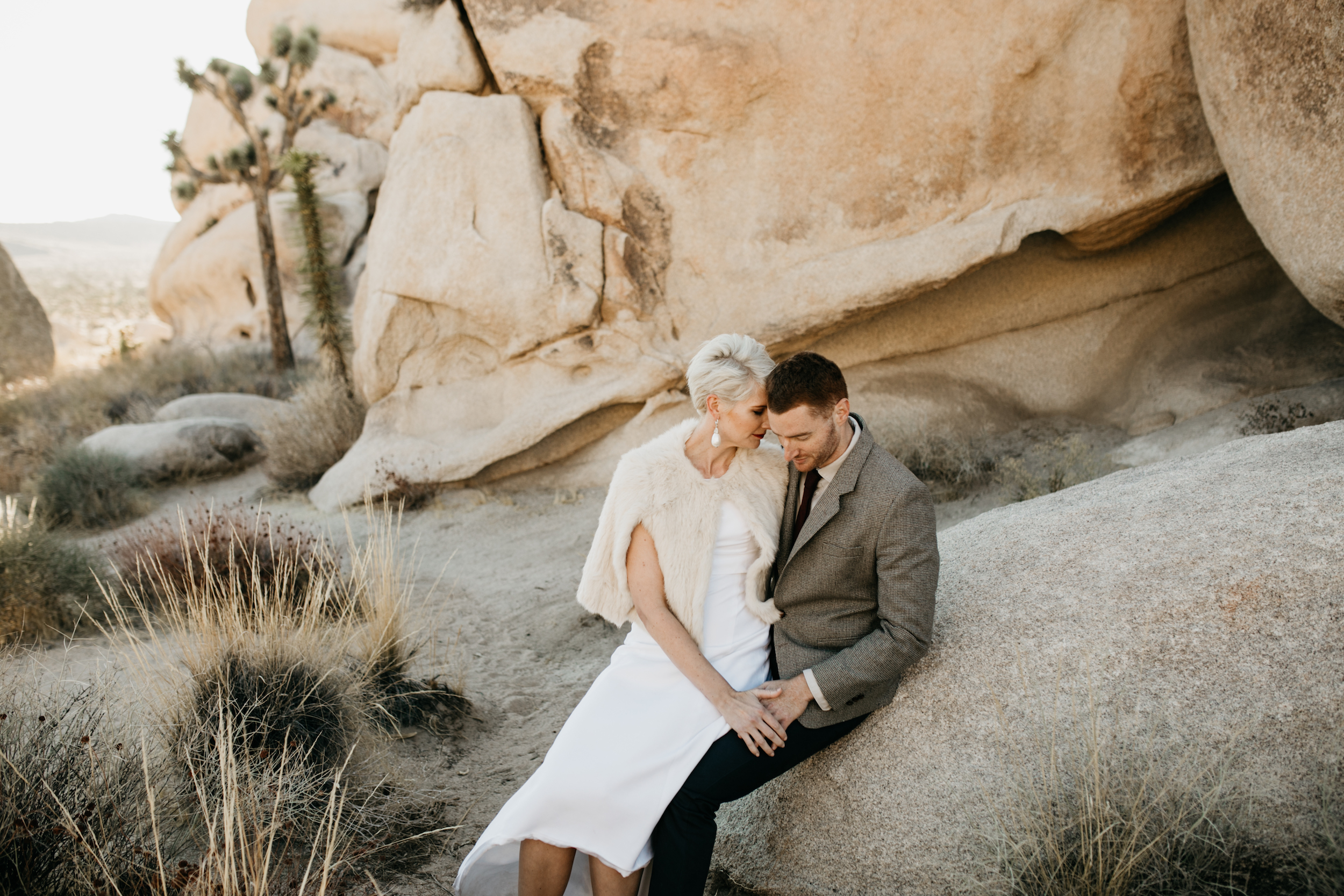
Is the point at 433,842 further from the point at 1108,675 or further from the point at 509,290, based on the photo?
the point at 509,290

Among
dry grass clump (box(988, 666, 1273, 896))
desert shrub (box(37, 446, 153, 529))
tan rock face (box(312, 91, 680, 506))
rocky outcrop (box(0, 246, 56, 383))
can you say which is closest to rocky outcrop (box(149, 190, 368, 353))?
rocky outcrop (box(0, 246, 56, 383))

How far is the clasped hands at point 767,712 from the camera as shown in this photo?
8.20ft

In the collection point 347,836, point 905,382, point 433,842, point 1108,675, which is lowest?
point 905,382

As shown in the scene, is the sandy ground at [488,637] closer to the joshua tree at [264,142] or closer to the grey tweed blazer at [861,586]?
the grey tweed blazer at [861,586]

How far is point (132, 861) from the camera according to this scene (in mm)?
2426

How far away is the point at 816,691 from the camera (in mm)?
2486

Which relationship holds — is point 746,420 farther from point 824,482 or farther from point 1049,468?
point 1049,468

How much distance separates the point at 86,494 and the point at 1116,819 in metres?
9.66

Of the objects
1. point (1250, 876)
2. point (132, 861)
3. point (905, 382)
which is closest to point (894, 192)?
point (905, 382)

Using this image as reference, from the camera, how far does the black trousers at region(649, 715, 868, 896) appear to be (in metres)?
2.47

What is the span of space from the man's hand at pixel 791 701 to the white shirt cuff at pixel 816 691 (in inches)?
0.6

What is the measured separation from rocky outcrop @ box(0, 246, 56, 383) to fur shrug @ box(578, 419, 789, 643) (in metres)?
20.3

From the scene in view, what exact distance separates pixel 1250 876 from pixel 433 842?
2.79 metres

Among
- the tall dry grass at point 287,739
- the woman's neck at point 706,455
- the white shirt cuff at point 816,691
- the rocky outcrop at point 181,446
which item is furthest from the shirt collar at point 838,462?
the rocky outcrop at point 181,446
